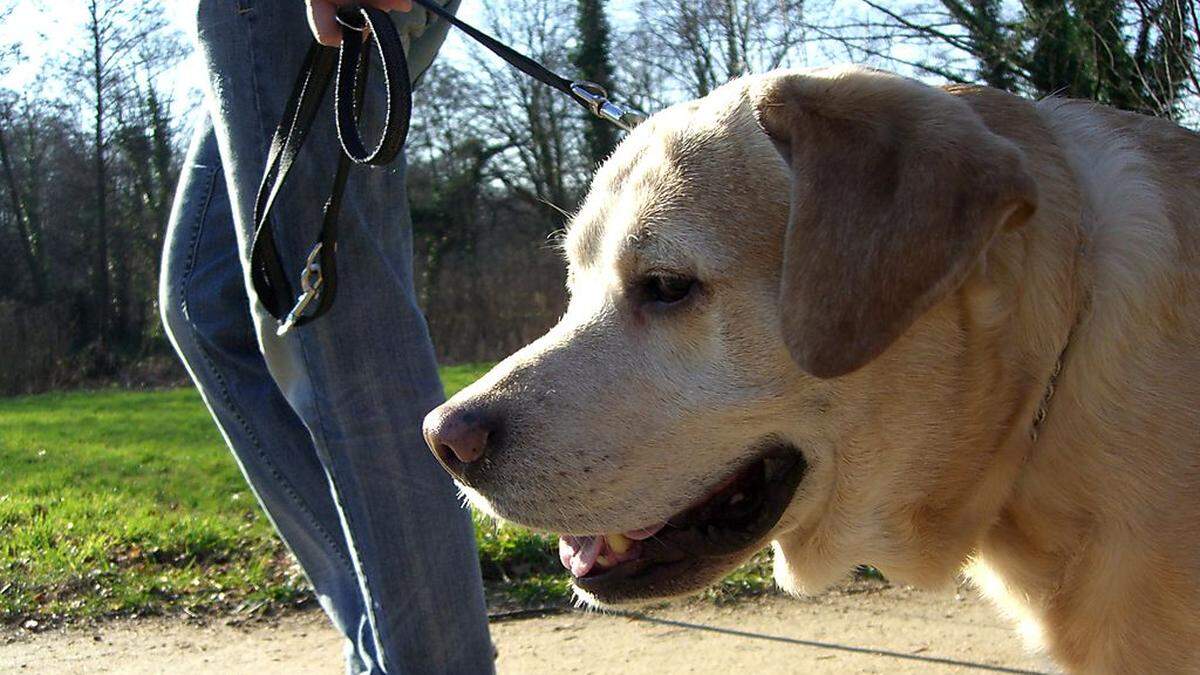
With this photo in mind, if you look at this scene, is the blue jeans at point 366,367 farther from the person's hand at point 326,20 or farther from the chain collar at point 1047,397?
the chain collar at point 1047,397

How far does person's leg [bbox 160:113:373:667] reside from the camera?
9.23ft

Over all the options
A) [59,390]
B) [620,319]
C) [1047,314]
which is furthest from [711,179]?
[59,390]

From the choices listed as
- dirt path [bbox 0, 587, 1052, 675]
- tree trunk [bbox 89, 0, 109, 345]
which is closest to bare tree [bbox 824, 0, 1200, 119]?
dirt path [bbox 0, 587, 1052, 675]

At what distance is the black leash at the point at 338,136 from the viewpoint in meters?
2.41

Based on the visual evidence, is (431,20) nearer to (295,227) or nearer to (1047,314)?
(295,227)

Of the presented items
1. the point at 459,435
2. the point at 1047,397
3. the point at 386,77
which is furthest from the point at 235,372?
the point at 1047,397

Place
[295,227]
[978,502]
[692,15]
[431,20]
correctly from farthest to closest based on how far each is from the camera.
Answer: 1. [692,15]
2. [431,20]
3. [295,227]
4. [978,502]

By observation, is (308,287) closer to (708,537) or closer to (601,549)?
(601,549)

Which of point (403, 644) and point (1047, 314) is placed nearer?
point (1047, 314)

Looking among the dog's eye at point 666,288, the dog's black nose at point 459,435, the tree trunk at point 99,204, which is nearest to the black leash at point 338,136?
the dog's black nose at point 459,435

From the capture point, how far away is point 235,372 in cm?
285

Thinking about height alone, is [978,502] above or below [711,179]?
below

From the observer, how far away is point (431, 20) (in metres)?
2.90

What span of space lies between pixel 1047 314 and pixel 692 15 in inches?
494
